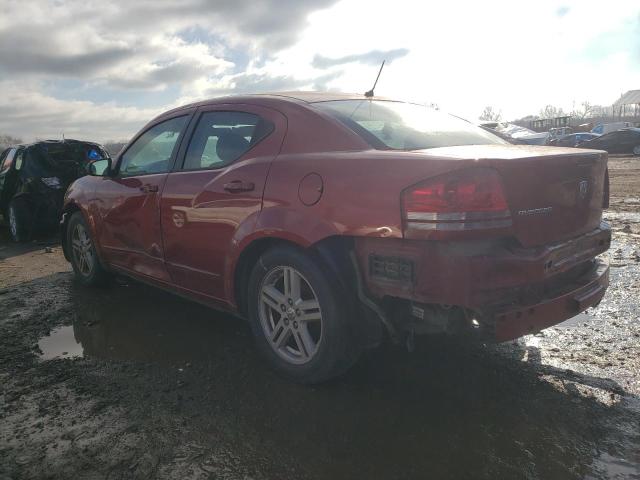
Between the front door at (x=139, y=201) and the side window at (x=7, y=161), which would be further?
the side window at (x=7, y=161)

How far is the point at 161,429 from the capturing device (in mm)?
2541

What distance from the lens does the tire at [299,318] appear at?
2.70 metres

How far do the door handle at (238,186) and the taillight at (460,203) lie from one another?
1.14 meters

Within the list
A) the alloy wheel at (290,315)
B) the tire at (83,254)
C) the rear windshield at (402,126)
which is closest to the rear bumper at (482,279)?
the alloy wheel at (290,315)

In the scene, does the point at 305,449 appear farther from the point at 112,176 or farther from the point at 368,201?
the point at 112,176

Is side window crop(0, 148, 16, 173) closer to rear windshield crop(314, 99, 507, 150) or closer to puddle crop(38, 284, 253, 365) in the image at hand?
puddle crop(38, 284, 253, 365)

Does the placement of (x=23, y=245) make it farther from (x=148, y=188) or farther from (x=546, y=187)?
(x=546, y=187)

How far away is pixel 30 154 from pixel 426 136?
778 centimetres

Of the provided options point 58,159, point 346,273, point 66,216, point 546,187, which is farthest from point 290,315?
point 58,159

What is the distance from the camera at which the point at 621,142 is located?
24.1 metres

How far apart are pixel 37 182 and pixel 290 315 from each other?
23.0 feet

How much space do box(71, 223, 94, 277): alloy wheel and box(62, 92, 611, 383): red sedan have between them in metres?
1.55

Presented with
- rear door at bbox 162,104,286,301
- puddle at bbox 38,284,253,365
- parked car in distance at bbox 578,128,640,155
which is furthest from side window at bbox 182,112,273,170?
parked car in distance at bbox 578,128,640,155

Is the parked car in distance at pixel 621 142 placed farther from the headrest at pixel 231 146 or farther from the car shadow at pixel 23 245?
the headrest at pixel 231 146
